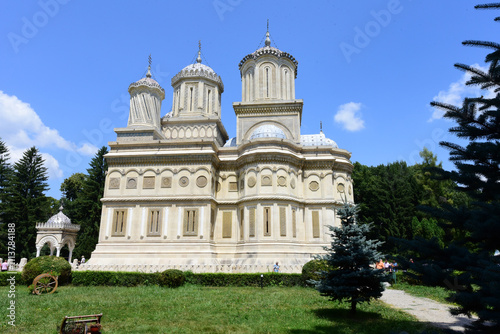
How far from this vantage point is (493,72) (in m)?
5.34

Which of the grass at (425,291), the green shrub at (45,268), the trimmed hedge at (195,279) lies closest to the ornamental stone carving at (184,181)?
→ the trimmed hedge at (195,279)

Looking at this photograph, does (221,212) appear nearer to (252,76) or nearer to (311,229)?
(311,229)

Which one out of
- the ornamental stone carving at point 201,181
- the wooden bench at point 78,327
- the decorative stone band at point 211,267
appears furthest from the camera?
the ornamental stone carving at point 201,181

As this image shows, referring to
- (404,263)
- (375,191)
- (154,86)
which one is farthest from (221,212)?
(404,263)

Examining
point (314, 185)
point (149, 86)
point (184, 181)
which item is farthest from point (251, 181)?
point (149, 86)

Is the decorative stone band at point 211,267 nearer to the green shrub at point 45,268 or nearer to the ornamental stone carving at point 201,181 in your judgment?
the green shrub at point 45,268

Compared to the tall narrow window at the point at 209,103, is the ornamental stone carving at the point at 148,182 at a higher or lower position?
lower

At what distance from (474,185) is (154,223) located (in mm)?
21185

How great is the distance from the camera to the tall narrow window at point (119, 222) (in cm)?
2352

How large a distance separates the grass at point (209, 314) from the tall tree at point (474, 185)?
10.8 feet

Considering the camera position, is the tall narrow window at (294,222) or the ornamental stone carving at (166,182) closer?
the tall narrow window at (294,222)

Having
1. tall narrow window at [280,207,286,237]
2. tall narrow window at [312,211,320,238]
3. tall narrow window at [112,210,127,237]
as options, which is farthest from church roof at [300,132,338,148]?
tall narrow window at [112,210,127,237]

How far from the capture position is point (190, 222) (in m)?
23.1

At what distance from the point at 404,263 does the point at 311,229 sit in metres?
19.0
